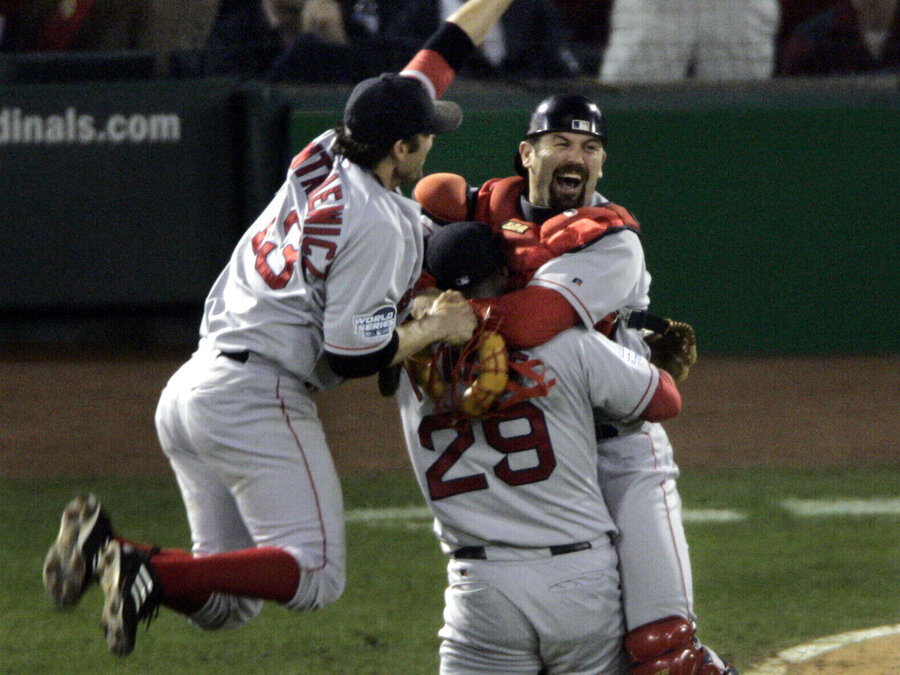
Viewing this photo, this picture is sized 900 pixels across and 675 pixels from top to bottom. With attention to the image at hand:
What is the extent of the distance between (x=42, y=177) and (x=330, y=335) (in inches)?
233

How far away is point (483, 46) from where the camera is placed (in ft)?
28.8

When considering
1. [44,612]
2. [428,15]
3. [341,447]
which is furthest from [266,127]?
[44,612]

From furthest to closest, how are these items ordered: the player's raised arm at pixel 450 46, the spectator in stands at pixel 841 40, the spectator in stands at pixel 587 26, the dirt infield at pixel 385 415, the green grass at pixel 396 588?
the spectator in stands at pixel 587 26 → the spectator in stands at pixel 841 40 → the dirt infield at pixel 385 415 → the green grass at pixel 396 588 → the player's raised arm at pixel 450 46

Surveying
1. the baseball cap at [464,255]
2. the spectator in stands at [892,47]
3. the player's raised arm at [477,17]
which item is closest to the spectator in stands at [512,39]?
the spectator in stands at [892,47]

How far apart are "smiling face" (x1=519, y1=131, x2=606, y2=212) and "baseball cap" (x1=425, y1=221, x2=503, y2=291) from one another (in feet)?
0.99

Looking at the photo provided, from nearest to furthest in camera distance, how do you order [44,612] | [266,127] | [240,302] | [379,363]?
[379,363] < [240,302] < [44,612] < [266,127]

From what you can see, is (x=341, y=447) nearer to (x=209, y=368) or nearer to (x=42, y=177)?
(x=42, y=177)

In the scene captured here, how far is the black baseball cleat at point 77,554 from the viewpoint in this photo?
3.09m

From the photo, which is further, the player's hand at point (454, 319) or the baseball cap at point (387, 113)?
the baseball cap at point (387, 113)

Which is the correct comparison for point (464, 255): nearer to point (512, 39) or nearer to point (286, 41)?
point (512, 39)

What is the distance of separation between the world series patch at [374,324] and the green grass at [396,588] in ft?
4.71

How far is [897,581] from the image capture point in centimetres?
485

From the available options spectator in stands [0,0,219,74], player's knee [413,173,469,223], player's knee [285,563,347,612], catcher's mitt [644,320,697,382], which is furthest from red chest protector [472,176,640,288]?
spectator in stands [0,0,219,74]

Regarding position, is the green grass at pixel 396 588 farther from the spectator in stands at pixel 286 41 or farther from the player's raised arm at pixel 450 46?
the spectator in stands at pixel 286 41
